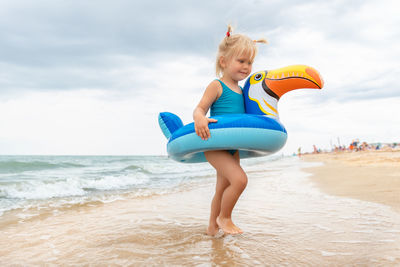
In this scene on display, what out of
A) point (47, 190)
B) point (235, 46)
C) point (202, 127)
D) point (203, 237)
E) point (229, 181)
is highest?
point (235, 46)

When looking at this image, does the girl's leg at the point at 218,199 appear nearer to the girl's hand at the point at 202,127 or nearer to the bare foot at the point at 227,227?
the bare foot at the point at 227,227

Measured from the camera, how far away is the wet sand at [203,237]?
2.12 meters

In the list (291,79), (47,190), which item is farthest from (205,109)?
(47,190)

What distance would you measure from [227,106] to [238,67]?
377 mm

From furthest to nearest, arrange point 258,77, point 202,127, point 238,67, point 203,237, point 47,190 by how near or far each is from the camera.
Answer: point 47,190
point 258,77
point 238,67
point 203,237
point 202,127

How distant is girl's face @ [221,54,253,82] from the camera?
2.82 metres

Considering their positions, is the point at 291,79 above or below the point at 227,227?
above

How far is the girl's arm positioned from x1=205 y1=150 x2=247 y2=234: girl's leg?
30 centimetres

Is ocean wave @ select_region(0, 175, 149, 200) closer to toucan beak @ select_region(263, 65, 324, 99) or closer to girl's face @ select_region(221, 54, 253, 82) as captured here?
girl's face @ select_region(221, 54, 253, 82)

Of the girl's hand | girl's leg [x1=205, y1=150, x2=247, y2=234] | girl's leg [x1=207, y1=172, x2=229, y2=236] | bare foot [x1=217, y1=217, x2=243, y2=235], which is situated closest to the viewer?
the girl's hand

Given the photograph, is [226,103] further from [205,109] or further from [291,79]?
Answer: [291,79]

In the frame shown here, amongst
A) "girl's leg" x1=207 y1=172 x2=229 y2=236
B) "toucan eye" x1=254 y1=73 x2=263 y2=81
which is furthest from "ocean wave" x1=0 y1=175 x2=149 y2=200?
"toucan eye" x1=254 y1=73 x2=263 y2=81

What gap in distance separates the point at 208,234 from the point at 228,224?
0.69 ft

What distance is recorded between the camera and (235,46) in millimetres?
2793
